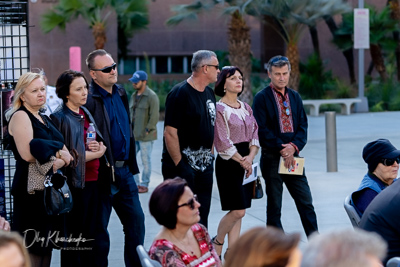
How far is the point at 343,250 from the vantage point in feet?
8.32

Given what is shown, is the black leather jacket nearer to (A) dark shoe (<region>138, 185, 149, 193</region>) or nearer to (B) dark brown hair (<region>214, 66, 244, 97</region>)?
(B) dark brown hair (<region>214, 66, 244, 97</region>)

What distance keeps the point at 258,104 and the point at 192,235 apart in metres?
2.95

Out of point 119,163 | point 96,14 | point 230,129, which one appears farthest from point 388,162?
point 96,14

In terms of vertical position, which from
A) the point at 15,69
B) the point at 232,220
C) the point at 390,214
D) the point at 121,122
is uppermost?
the point at 15,69

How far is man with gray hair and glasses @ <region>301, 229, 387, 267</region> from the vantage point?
2.51m

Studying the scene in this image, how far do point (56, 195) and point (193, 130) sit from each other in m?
1.61

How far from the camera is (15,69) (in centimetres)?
727

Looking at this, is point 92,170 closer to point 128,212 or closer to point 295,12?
point 128,212

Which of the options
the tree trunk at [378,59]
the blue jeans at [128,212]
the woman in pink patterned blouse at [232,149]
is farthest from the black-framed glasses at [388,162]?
the tree trunk at [378,59]

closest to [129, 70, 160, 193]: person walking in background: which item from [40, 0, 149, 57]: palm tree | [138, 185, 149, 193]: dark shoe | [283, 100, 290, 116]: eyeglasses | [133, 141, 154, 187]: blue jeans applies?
[133, 141, 154, 187]: blue jeans

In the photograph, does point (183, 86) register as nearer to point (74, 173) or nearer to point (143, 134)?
point (74, 173)

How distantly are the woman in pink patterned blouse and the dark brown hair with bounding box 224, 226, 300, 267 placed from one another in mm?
4022

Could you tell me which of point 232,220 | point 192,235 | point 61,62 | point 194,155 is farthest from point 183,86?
point 61,62

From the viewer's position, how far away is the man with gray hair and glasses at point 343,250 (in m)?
2.51
